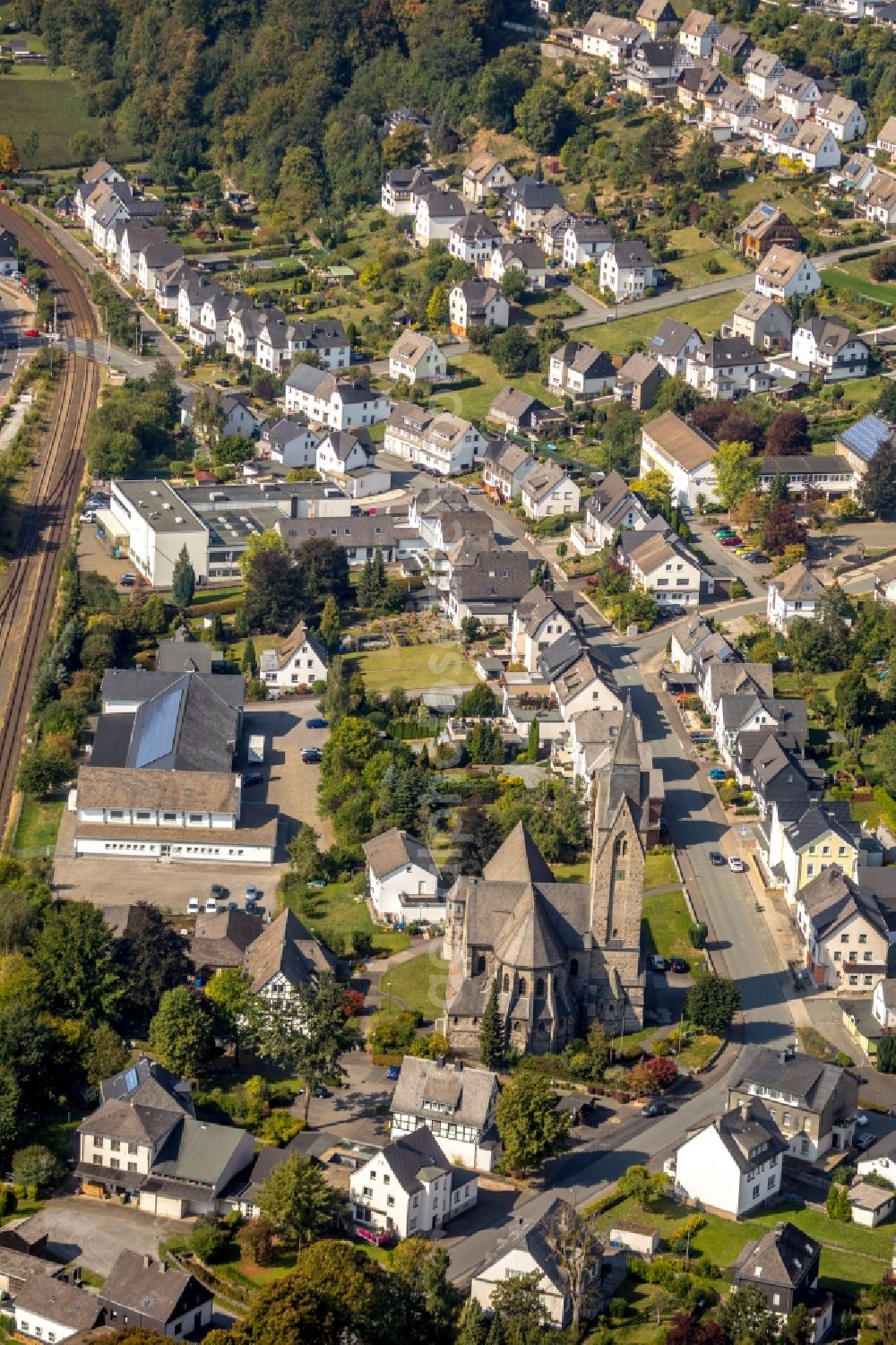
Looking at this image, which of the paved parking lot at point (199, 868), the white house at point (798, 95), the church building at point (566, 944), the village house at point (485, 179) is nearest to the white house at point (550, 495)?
the paved parking lot at point (199, 868)

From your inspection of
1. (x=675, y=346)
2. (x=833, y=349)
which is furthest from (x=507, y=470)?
(x=833, y=349)

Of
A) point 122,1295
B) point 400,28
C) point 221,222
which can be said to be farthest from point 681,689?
point 400,28

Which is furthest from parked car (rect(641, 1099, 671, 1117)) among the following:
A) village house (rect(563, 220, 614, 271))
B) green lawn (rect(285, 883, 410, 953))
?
village house (rect(563, 220, 614, 271))

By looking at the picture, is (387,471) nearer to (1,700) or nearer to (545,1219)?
(1,700)

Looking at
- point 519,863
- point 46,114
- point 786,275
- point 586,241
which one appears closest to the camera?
point 519,863

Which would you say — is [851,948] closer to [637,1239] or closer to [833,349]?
[637,1239]

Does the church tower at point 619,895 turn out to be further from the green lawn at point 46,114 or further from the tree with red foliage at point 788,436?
the green lawn at point 46,114

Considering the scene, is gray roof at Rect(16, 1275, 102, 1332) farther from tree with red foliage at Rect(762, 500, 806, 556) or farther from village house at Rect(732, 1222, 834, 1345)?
tree with red foliage at Rect(762, 500, 806, 556)
